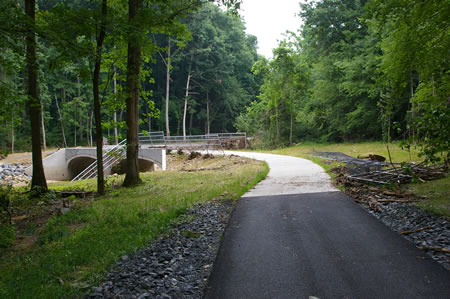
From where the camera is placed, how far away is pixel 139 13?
9.14 m

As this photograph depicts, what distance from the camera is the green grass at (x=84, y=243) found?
346cm

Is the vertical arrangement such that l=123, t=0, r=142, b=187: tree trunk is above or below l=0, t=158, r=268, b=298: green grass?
above

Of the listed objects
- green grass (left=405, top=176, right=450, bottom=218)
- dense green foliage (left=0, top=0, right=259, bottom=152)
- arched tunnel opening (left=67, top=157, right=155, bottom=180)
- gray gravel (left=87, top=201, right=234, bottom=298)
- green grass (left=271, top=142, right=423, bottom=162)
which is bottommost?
arched tunnel opening (left=67, top=157, right=155, bottom=180)

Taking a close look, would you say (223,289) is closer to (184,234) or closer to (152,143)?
(184,234)

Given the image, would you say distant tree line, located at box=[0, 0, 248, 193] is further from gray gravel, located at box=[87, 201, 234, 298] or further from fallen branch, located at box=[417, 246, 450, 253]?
fallen branch, located at box=[417, 246, 450, 253]

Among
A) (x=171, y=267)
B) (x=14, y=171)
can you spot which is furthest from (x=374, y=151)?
(x=14, y=171)

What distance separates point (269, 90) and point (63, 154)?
64.0ft

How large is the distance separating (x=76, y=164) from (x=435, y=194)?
88.8ft

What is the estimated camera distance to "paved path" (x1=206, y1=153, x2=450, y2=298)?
3.24 meters

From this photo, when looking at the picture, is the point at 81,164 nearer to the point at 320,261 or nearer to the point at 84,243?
the point at 84,243

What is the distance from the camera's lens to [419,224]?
5.13 metres

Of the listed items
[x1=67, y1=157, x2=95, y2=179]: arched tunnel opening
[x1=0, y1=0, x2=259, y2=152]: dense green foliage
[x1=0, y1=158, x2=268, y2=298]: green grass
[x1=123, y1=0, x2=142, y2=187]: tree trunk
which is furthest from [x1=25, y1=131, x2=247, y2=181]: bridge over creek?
[x1=0, y1=158, x2=268, y2=298]: green grass

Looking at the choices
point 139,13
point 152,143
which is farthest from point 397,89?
point 152,143

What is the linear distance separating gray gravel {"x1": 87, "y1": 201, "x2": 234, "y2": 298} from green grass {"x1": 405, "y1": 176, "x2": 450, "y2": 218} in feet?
13.3
